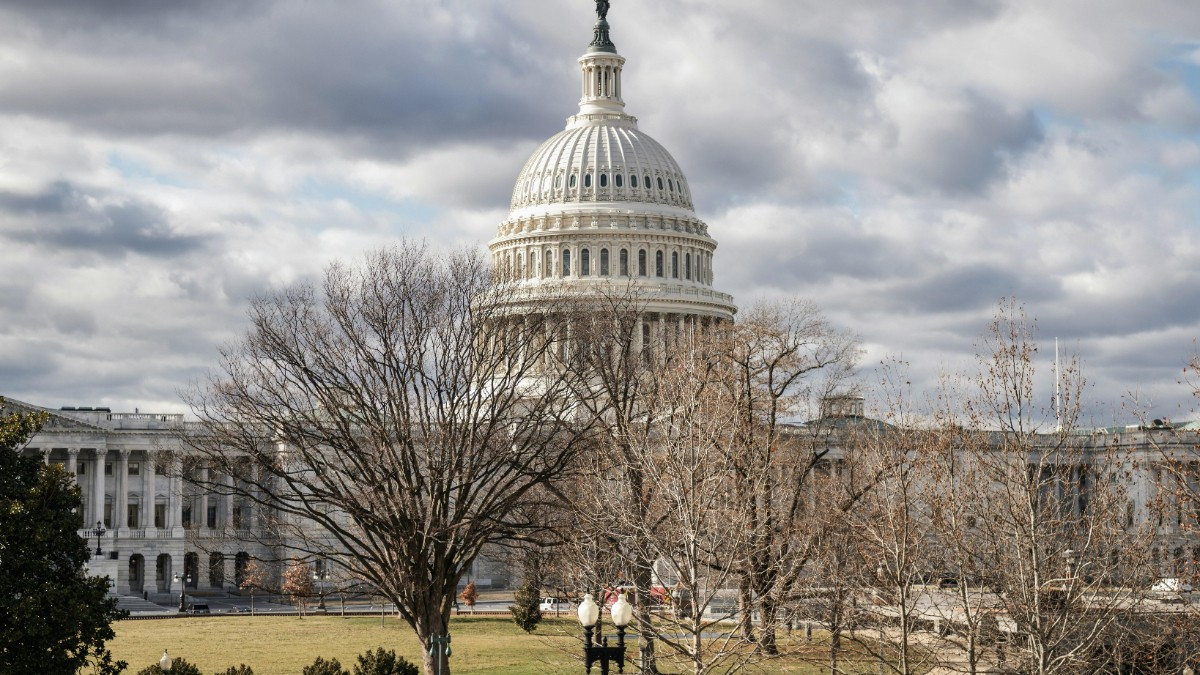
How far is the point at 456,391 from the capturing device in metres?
51.5

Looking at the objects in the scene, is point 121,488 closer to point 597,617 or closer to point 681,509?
point 681,509

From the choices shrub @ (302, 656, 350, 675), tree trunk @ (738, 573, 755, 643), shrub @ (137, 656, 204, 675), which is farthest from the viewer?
shrub @ (302, 656, 350, 675)

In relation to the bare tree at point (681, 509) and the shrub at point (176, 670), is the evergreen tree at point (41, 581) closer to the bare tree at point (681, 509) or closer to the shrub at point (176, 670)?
the shrub at point (176, 670)

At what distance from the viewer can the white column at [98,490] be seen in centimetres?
13162

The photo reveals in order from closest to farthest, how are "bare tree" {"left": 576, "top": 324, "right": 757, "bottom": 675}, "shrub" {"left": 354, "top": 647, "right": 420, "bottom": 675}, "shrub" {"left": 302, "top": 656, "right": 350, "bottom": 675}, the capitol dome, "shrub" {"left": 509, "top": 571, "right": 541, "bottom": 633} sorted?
"bare tree" {"left": 576, "top": 324, "right": 757, "bottom": 675}, "shrub" {"left": 302, "top": 656, "right": 350, "bottom": 675}, "shrub" {"left": 354, "top": 647, "right": 420, "bottom": 675}, "shrub" {"left": 509, "top": 571, "right": 541, "bottom": 633}, the capitol dome

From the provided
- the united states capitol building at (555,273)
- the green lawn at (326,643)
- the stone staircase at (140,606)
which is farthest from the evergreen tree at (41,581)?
the united states capitol building at (555,273)

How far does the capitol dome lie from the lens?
14750cm

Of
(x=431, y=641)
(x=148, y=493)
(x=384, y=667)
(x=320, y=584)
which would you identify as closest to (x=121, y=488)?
(x=148, y=493)

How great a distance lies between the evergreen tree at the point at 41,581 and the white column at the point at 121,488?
94.8m

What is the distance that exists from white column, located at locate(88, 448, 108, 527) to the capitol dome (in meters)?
Result: 37.1

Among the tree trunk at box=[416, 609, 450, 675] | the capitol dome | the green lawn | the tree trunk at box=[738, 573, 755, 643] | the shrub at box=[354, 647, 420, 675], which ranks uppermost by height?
the capitol dome

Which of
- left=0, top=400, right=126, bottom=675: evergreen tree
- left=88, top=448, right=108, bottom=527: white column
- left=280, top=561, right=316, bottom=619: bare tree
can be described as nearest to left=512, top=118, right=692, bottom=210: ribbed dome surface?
left=88, top=448, right=108, bottom=527: white column

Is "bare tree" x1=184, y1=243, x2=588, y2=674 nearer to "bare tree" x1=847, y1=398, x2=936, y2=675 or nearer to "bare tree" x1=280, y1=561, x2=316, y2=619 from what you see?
"bare tree" x1=847, y1=398, x2=936, y2=675

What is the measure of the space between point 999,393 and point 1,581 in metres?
23.2
